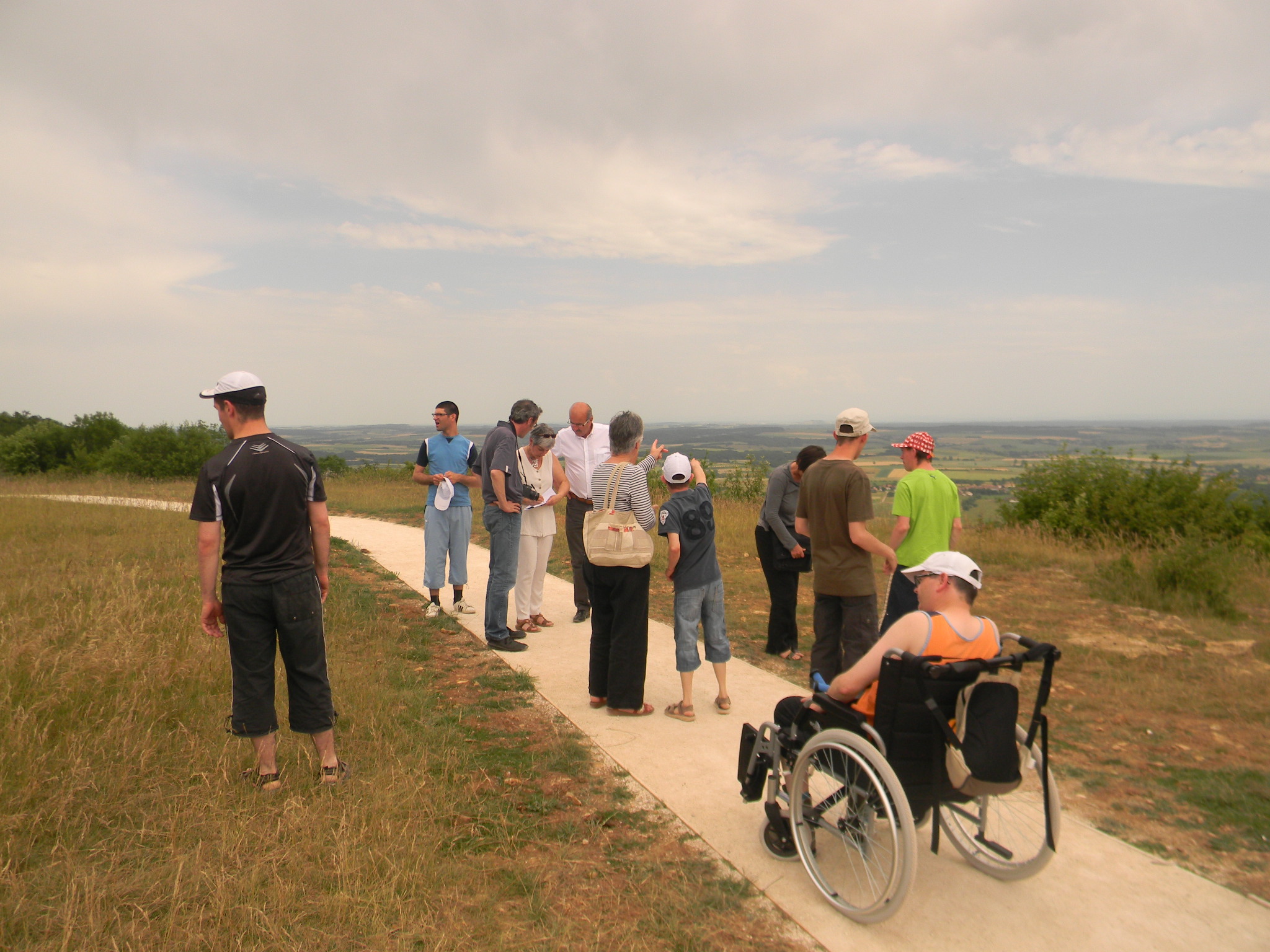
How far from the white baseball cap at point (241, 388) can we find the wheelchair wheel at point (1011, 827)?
3.65 meters

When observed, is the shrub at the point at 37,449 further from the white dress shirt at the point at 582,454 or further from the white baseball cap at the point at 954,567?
the white baseball cap at the point at 954,567

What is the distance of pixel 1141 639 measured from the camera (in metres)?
7.69

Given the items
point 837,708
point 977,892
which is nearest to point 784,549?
point 837,708

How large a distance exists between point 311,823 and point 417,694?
1.95 m

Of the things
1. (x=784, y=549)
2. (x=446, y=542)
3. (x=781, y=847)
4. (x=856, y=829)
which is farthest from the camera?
(x=446, y=542)

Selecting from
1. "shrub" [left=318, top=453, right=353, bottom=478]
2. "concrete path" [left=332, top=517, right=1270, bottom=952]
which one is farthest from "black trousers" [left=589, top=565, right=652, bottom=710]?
"shrub" [left=318, top=453, right=353, bottom=478]

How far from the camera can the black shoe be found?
21.8 feet

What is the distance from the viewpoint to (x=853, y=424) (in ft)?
16.4

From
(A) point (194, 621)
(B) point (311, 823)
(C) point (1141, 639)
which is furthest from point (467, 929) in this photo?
(C) point (1141, 639)

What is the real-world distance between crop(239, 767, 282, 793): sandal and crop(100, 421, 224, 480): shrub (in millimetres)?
29213

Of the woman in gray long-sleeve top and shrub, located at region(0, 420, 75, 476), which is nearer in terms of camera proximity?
the woman in gray long-sleeve top

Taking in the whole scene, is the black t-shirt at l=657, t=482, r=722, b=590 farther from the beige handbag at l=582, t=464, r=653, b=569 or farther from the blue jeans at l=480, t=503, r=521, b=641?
the blue jeans at l=480, t=503, r=521, b=641

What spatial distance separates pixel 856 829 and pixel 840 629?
2.18m

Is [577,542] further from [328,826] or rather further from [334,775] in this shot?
[328,826]
